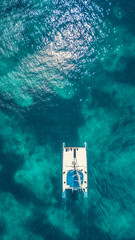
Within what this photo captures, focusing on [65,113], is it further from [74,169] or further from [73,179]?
[73,179]

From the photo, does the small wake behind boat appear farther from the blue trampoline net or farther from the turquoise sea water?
the turquoise sea water

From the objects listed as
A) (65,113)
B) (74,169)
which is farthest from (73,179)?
(65,113)

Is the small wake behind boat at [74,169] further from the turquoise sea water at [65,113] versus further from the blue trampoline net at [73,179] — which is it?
the turquoise sea water at [65,113]

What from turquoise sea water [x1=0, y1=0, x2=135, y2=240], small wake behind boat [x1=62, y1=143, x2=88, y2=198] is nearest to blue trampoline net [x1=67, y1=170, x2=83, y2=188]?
small wake behind boat [x1=62, y1=143, x2=88, y2=198]

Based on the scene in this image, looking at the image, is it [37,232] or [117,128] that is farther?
[117,128]

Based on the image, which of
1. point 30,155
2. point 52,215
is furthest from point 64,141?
point 52,215

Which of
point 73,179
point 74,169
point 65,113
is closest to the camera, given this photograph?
point 73,179

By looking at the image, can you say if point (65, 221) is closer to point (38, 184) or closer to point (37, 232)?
point (37, 232)
